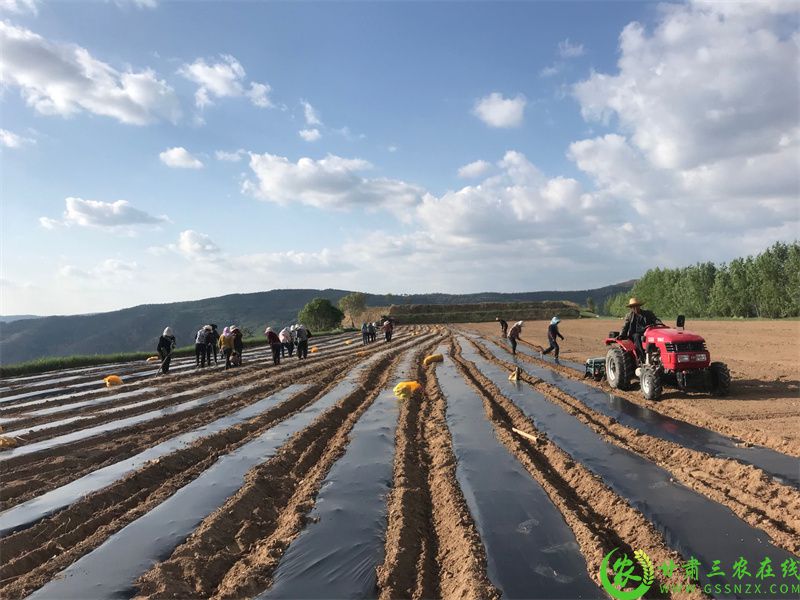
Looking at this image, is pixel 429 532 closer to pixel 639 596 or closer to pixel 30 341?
pixel 639 596

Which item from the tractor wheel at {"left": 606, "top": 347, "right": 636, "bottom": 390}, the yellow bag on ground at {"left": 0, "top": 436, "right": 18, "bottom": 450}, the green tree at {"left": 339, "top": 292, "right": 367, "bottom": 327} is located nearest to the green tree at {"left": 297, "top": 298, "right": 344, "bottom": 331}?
the green tree at {"left": 339, "top": 292, "right": 367, "bottom": 327}

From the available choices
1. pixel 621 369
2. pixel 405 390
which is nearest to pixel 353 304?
pixel 405 390

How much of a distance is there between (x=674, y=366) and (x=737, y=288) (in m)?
53.0

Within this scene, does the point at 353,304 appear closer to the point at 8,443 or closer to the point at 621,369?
the point at 621,369

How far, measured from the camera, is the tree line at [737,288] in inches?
1807

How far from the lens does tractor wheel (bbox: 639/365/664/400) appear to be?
8.50 metres

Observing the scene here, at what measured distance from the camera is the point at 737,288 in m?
51.3

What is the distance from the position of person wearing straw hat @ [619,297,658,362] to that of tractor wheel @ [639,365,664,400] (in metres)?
0.87

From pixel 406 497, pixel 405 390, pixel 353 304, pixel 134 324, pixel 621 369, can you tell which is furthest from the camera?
pixel 134 324

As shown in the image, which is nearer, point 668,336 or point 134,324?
point 668,336

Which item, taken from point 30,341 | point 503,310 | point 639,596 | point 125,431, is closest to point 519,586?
point 639,596

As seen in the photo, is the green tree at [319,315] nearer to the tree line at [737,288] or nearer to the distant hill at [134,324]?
the distant hill at [134,324]

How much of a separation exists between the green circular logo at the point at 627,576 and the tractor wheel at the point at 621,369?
660cm

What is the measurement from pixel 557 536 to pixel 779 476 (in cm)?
279
